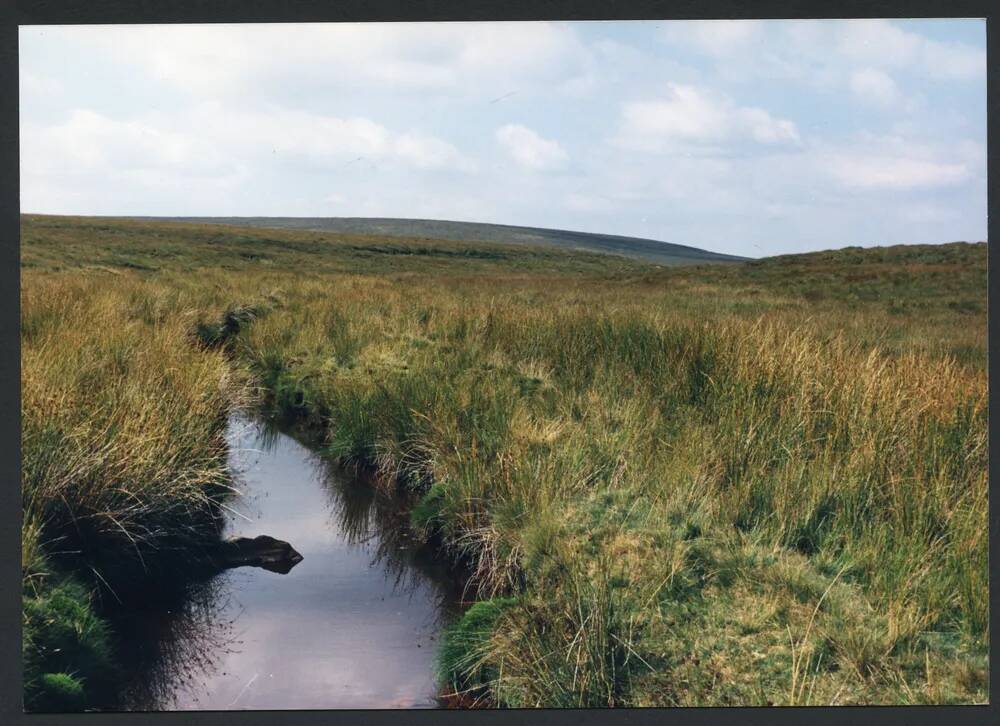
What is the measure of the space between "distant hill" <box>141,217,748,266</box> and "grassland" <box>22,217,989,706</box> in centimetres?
9533

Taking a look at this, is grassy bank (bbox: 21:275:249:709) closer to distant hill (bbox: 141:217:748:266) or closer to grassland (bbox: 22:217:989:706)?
grassland (bbox: 22:217:989:706)

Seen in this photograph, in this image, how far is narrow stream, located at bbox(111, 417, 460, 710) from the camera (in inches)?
138

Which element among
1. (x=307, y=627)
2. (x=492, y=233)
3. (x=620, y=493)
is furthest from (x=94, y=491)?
(x=492, y=233)

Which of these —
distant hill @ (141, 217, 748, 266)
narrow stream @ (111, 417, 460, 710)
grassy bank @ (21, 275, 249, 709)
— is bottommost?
narrow stream @ (111, 417, 460, 710)

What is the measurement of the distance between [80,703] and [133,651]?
52cm

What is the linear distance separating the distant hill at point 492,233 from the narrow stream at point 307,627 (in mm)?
96691

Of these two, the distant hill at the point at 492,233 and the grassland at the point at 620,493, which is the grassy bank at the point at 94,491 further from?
the distant hill at the point at 492,233

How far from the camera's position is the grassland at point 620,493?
309 centimetres

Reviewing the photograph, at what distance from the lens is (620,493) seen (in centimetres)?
438

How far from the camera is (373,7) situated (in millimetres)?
3113

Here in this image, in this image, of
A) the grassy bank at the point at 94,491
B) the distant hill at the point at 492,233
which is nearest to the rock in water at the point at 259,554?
the grassy bank at the point at 94,491

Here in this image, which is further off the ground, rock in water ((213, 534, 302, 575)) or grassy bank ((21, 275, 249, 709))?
grassy bank ((21, 275, 249, 709))

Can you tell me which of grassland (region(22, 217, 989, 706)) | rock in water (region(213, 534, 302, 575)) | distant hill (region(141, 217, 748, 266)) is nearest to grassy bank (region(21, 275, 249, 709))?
grassland (region(22, 217, 989, 706))

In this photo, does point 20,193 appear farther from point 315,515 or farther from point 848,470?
point 848,470
